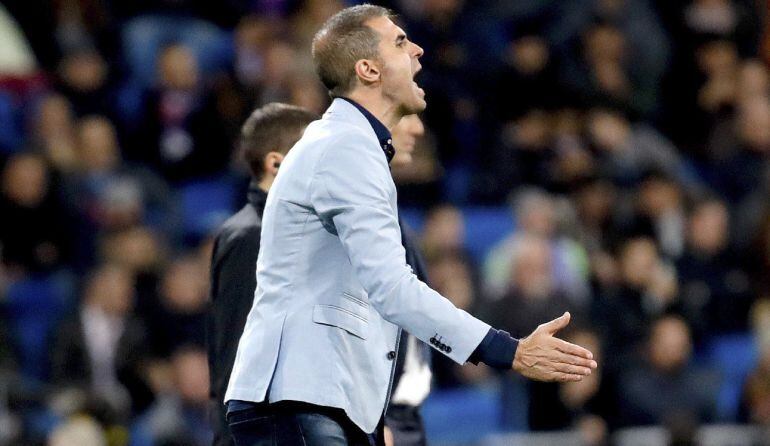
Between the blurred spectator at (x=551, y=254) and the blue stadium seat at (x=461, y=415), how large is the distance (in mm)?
698

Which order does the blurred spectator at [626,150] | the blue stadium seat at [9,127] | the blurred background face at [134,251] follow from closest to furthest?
the blurred background face at [134,251] → the blue stadium seat at [9,127] → the blurred spectator at [626,150]

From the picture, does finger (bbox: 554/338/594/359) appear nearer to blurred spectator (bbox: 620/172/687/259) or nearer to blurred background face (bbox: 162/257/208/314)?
blurred background face (bbox: 162/257/208/314)

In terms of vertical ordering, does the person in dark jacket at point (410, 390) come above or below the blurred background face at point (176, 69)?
below

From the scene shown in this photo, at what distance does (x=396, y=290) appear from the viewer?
3607 millimetres

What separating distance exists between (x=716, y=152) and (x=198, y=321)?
4.57 m

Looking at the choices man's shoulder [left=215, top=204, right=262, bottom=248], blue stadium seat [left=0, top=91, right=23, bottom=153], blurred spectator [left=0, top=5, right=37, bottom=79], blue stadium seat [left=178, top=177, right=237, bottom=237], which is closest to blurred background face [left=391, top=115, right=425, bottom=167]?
man's shoulder [left=215, top=204, right=262, bottom=248]

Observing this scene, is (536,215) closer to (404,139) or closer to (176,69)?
(176,69)

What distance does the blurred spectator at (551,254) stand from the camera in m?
9.45

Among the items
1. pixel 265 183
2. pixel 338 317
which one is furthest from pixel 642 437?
pixel 338 317

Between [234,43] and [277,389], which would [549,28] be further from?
[277,389]

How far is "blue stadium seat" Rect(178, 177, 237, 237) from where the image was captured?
32.5 feet

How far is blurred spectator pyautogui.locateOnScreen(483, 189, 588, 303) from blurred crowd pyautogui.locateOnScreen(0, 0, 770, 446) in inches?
0.9

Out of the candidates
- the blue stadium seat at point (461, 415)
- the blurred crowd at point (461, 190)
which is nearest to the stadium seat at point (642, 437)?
the blurred crowd at point (461, 190)

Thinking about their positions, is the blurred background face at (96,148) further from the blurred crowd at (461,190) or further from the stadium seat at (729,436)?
the stadium seat at (729,436)
